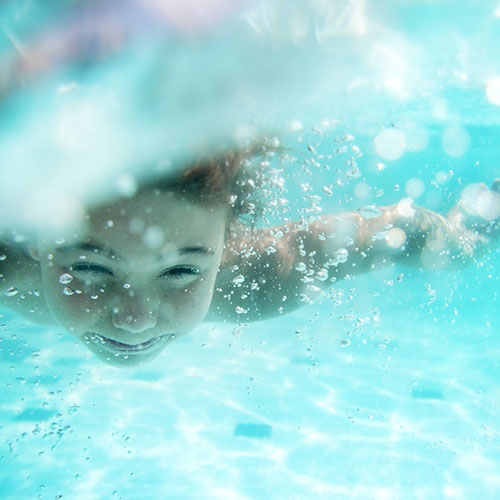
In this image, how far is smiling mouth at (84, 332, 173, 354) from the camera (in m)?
3.40

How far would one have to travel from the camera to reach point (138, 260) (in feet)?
8.71

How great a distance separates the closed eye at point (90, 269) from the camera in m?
2.76

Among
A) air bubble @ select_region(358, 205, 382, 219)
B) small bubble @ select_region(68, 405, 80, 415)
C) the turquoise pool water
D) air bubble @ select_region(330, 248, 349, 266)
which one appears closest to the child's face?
the turquoise pool water

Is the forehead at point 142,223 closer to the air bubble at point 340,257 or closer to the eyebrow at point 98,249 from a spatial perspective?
the eyebrow at point 98,249

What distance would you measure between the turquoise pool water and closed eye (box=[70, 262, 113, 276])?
2.32 feet

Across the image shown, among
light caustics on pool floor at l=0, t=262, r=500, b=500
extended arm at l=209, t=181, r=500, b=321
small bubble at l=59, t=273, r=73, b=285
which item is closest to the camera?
small bubble at l=59, t=273, r=73, b=285

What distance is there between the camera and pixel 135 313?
285 cm

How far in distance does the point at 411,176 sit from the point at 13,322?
2420cm

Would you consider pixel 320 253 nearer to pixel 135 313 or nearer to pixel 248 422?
pixel 135 313

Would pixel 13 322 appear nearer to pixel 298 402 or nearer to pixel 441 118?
pixel 298 402

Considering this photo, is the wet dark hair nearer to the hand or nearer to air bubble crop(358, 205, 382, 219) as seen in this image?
air bubble crop(358, 205, 382, 219)

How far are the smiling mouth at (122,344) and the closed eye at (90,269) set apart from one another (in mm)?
715

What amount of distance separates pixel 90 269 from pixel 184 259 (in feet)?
1.87

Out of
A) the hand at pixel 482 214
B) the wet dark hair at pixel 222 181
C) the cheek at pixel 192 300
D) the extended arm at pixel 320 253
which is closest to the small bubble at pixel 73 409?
the extended arm at pixel 320 253
